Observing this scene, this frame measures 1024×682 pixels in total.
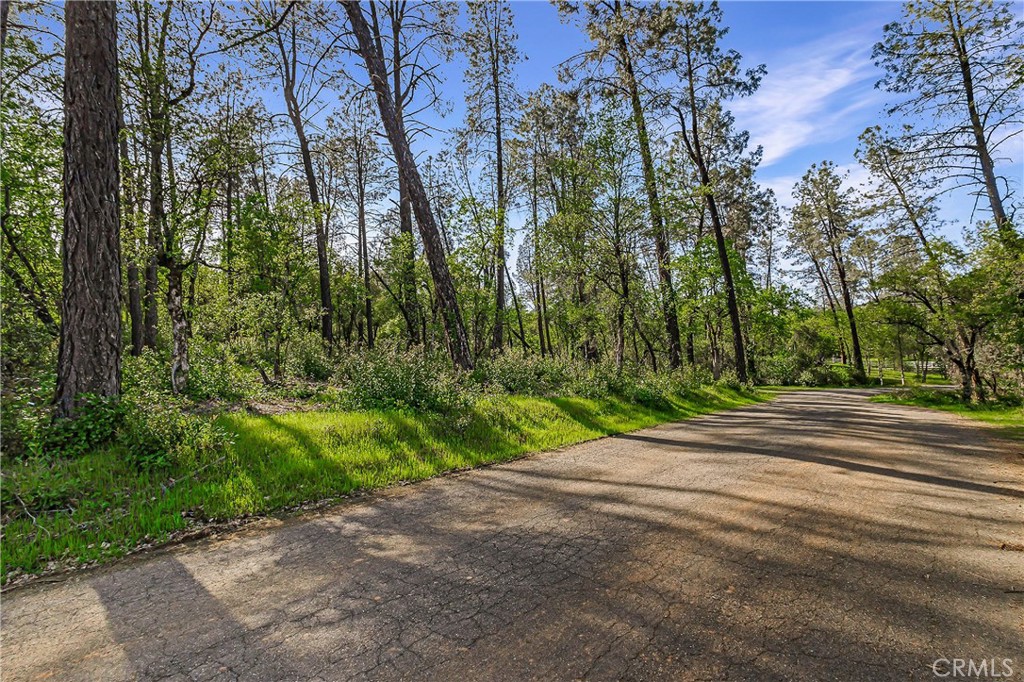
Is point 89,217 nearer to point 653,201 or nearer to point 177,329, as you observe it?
point 177,329

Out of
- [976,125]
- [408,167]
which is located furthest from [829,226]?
[408,167]

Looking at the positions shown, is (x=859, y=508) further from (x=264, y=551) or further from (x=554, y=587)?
(x=264, y=551)

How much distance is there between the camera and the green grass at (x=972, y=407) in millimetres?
9374

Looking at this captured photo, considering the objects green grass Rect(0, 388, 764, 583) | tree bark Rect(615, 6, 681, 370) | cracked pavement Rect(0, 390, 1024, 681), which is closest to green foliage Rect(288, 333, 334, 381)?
green grass Rect(0, 388, 764, 583)

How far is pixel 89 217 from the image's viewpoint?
538 cm

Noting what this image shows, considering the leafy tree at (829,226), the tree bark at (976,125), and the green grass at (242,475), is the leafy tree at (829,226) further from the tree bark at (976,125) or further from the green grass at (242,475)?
the green grass at (242,475)

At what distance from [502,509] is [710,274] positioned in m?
19.7

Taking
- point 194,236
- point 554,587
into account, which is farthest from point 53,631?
point 194,236

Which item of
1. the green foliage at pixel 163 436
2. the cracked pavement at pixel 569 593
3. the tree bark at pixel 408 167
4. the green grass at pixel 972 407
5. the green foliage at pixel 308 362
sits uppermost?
the tree bark at pixel 408 167

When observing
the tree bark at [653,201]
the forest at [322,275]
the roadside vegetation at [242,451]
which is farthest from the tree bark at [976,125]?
the roadside vegetation at [242,451]

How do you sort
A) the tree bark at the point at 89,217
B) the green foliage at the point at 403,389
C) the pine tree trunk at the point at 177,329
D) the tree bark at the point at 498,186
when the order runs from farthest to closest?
the tree bark at the point at 498,186 < the pine tree trunk at the point at 177,329 < the green foliage at the point at 403,389 < the tree bark at the point at 89,217

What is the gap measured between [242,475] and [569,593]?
153 inches

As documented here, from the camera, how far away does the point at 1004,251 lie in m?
11.9

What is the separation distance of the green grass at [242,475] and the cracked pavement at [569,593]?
0.46 m
